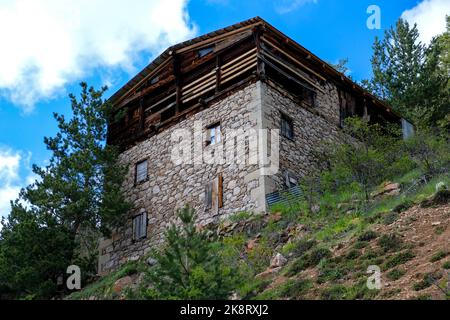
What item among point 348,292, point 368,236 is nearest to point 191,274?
point 348,292

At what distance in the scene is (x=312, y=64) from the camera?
23.0 m

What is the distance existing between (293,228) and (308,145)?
5.46 m

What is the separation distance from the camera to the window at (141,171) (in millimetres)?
22484

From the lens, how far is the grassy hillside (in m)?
11.4

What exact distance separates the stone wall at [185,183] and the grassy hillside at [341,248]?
1008 millimetres

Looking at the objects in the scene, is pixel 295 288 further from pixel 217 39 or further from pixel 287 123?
pixel 217 39

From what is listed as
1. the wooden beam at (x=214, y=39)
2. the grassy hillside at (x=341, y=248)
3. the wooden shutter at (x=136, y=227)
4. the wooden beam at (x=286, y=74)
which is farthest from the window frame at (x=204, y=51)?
the grassy hillside at (x=341, y=248)

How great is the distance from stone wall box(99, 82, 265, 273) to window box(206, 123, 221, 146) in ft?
0.60

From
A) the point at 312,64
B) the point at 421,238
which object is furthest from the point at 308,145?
the point at 421,238

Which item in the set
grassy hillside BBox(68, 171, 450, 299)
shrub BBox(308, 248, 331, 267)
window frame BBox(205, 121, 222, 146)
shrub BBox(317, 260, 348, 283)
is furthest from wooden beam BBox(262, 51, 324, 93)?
shrub BBox(317, 260, 348, 283)

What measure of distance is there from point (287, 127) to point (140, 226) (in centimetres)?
585

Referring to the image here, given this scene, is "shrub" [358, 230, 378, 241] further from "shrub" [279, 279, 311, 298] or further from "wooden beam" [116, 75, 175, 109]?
"wooden beam" [116, 75, 175, 109]
